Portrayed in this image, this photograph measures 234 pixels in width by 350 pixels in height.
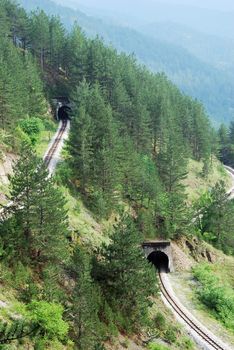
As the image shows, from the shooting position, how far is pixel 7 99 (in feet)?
207

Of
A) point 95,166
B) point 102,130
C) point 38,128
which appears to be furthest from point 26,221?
point 38,128

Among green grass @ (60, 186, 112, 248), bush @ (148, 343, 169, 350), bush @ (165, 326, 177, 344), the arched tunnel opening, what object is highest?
green grass @ (60, 186, 112, 248)

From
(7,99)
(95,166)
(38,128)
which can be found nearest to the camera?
(95,166)

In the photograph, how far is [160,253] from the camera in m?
60.9

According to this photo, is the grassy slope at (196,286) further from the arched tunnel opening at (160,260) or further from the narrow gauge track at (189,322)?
the arched tunnel opening at (160,260)

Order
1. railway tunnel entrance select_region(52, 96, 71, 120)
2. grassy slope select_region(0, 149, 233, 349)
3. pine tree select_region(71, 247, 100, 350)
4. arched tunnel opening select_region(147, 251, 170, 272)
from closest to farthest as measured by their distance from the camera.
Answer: grassy slope select_region(0, 149, 233, 349) → pine tree select_region(71, 247, 100, 350) → arched tunnel opening select_region(147, 251, 170, 272) → railway tunnel entrance select_region(52, 96, 71, 120)

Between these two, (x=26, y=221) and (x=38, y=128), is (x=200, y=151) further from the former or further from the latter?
(x=26, y=221)

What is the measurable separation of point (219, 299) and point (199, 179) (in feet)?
175

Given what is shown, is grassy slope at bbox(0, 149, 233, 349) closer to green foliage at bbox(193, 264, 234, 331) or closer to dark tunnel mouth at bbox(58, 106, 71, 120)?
green foliage at bbox(193, 264, 234, 331)

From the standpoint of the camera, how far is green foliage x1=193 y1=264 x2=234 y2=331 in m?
50.3

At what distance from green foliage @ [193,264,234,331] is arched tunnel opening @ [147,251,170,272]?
220 inches

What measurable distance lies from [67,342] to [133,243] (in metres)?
11.1

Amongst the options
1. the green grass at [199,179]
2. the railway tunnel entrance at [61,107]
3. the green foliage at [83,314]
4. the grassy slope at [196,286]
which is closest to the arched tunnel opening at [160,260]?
the grassy slope at [196,286]

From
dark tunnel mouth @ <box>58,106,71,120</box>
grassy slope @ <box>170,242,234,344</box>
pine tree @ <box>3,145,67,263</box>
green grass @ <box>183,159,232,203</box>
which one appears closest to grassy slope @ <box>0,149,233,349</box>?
grassy slope @ <box>170,242,234,344</box>
